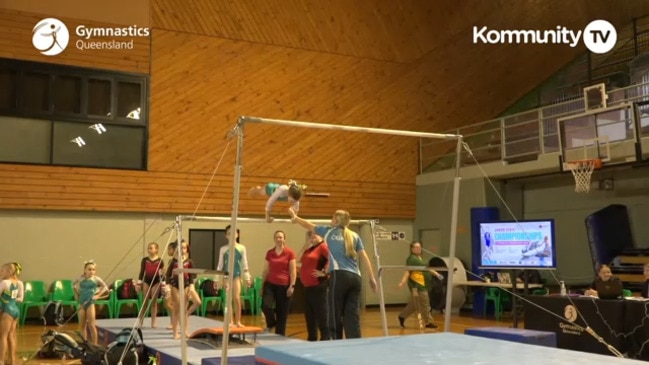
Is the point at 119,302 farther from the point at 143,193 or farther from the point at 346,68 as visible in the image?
the point at 346,68

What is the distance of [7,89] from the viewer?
12.8 m

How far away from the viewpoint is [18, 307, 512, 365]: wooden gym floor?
10.4 meters

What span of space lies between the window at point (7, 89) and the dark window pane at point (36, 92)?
19cm

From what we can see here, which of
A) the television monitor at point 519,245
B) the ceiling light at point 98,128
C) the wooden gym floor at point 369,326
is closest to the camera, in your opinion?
the television monitor at point 519,245

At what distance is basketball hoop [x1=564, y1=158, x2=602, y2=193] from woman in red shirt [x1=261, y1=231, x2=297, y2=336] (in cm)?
623

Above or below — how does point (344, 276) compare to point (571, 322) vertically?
above

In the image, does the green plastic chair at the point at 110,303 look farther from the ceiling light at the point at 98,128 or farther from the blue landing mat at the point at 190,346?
the ceiling light at the point at 98,128

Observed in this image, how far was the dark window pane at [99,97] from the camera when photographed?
13.6 meters

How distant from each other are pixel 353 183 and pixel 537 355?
11.4 m

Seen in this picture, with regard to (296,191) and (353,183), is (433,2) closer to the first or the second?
(353,183)

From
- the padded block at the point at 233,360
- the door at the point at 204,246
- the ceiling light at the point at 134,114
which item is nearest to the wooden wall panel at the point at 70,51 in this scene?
the ceiling light at the point at 134,114

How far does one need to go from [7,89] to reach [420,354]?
11225mm

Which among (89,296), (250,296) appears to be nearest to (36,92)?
(89,296)

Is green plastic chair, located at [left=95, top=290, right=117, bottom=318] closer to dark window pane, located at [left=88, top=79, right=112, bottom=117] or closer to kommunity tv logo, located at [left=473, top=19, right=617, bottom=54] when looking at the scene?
dark window pane, located at [left=88, top=79, right=112, bottom=117]
